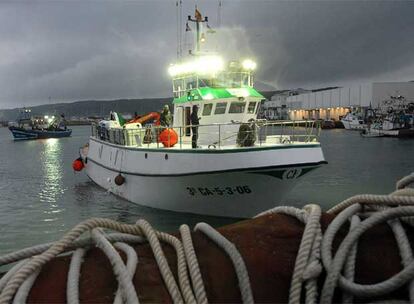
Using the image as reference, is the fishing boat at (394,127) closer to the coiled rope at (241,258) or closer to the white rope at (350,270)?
the coiled rope at (241,258)

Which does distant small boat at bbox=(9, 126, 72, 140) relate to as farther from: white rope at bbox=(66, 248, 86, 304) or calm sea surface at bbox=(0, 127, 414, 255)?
white rope at bbox=(66, 248, 86, 304)

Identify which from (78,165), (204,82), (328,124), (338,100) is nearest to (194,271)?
(204,82)

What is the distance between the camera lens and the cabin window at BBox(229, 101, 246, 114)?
14.7 m

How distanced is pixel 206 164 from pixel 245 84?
17.7 ft

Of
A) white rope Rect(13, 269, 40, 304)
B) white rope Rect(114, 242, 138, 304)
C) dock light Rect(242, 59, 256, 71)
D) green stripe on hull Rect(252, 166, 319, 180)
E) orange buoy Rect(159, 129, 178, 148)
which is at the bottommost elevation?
green stripe on hull Rect(252, 166, 319, 180)

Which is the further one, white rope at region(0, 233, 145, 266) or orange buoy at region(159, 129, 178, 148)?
orange buoy at region(159, 129, 178, 148)

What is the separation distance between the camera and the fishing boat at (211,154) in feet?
37.3

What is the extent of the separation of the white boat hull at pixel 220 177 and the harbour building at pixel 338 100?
80.0m

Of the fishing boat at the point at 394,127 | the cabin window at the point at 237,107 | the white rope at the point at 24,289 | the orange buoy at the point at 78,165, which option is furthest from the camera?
the fishing boat at the point at 394,127

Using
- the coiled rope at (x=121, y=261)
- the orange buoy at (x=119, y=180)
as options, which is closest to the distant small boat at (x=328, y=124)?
the orange buoy at (x=119, y=180)

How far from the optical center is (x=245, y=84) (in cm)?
1558

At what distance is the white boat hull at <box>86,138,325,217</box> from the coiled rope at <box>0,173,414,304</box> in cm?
854

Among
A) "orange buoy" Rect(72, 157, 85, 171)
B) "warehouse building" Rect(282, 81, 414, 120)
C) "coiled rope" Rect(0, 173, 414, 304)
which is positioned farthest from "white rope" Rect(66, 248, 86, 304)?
"warehouse building" Rect(282, 81, 414, 120)

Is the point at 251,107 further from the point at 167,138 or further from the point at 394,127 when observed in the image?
the point at 394,127
